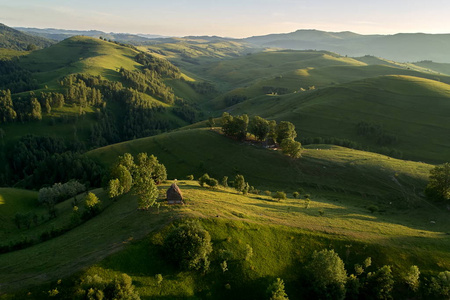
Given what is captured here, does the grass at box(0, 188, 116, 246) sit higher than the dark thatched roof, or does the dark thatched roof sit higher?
the dark thatched roof

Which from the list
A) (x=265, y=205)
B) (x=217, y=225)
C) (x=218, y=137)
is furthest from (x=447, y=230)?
(x=218, y=137)

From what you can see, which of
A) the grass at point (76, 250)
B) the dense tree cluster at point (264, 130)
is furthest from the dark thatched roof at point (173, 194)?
the dense tree cluster at point (264, 130)

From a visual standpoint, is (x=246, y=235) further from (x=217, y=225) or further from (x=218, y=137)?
(x=218, y=137)

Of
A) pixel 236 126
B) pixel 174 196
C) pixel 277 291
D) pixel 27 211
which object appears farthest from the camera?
pixel 236 126

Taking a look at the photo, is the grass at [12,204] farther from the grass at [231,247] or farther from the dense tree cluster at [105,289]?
the dense tree cluster at [105,289]

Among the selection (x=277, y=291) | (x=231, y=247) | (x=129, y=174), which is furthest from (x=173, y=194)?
(x=277, y=291)

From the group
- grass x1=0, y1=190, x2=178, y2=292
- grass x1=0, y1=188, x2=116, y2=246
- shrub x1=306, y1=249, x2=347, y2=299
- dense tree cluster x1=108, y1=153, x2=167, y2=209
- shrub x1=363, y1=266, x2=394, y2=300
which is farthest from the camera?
dense tree cluster x1=108, y1=153, x2=167, y2=209

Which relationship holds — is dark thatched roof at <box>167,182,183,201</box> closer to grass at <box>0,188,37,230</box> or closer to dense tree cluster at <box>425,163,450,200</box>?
grass at <box>0,188,37,230</box>

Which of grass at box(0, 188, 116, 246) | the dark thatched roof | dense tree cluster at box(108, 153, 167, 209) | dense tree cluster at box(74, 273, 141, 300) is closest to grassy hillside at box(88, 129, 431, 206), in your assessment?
dense tree cluster at box(108, 153, 167, 209)

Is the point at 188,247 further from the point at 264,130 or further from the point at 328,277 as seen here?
the point at 264,130
